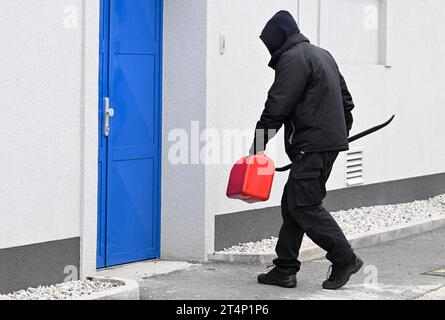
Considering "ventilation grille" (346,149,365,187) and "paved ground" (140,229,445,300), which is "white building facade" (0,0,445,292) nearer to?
"ventilation grille" (346,149,365,187)

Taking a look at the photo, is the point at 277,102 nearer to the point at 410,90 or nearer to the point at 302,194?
the point at 302,194

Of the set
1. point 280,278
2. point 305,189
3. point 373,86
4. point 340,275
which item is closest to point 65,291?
point 280,278

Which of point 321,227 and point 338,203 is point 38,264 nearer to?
point 321,227

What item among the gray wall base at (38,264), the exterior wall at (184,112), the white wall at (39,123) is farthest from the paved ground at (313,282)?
the white wall at (39,123)

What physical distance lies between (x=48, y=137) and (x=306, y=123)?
6.25 ft

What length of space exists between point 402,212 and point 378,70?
1702 mm

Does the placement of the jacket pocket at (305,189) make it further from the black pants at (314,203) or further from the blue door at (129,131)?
the blue door at (129,131)

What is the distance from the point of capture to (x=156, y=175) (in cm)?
958

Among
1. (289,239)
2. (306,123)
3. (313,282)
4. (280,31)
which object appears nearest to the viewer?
(306,123)

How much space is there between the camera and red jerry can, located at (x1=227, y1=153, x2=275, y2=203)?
316 inches

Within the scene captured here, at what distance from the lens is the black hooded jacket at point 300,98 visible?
8.03 metres

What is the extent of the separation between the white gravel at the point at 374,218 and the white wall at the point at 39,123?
2274mm

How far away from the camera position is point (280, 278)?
8.44 m

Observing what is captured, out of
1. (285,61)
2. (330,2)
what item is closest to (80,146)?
(285,61)
